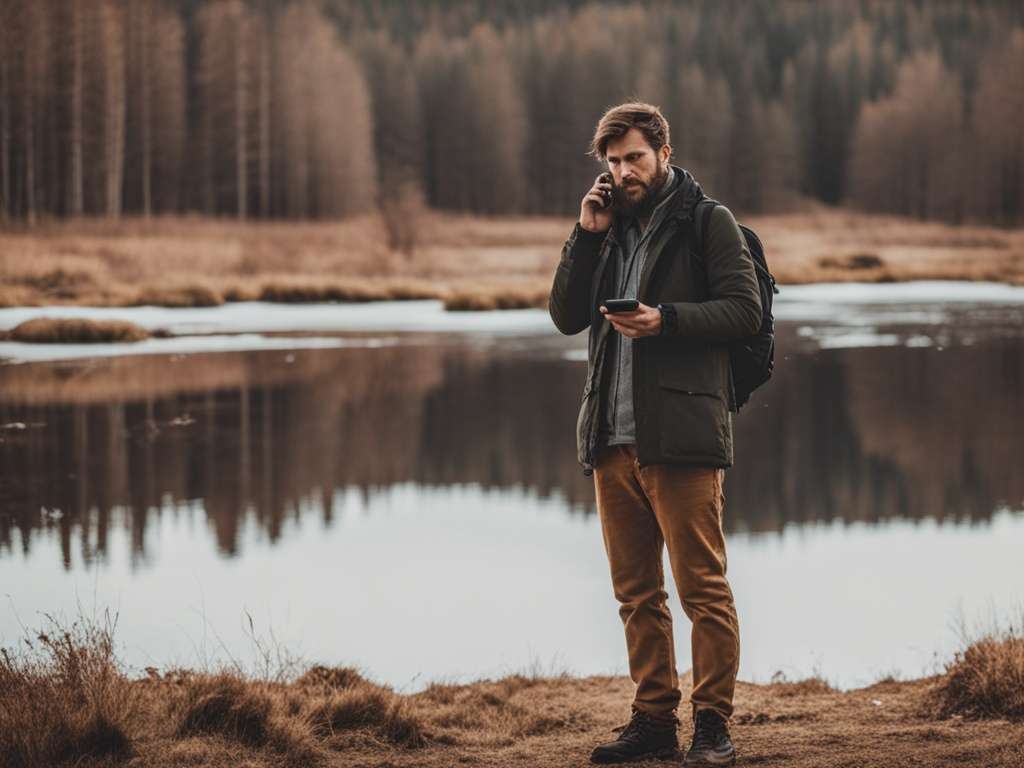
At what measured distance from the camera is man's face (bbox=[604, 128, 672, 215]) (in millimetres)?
4570

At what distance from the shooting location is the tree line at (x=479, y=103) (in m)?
54.7

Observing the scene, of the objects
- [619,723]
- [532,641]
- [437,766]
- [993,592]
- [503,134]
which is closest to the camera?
[437,766]

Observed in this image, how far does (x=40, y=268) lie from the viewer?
Answer: 30094mm

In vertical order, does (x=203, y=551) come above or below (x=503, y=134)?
below

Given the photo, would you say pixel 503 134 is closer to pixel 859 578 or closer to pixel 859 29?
pixel 859 29

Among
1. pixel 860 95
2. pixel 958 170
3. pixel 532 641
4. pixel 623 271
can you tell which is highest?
pixel 860 95

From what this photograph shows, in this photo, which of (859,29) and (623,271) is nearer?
(623,271)

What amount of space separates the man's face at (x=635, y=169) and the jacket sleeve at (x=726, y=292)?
0.85ft

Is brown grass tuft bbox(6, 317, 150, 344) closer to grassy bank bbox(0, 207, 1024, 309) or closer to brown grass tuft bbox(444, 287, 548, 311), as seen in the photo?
grassy bank bbox(0, 207, 1024, 309)

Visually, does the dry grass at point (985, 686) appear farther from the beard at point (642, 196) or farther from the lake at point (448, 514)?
the beard at point (642, 196)

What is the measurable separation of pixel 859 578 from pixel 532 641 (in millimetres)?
2530

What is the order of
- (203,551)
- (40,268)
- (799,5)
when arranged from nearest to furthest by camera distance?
(203,551)
(40,268)
(799,5)

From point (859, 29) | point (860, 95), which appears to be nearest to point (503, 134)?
point (860, 95)

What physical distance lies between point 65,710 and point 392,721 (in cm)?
123
